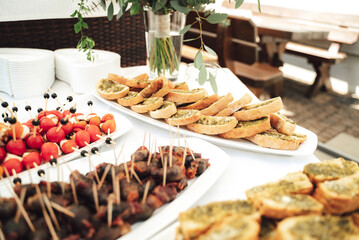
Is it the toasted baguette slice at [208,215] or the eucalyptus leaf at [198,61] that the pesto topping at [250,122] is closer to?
the eucalyptus leaf at [198,61]

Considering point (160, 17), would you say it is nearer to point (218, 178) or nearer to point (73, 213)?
point (218, 178)

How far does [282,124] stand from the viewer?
129 cm

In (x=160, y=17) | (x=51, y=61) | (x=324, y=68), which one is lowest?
(x=324, y=68)

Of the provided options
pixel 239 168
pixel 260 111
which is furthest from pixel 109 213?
pixel 260 111

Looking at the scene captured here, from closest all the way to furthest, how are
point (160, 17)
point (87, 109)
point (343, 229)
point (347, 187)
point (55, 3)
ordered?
1. point (343, 229)
2. point (347, 187)
3. point (87, 109)
4. point (160, 17)
5. point (55, 3)

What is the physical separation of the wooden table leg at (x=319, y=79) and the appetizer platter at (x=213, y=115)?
3507 mm

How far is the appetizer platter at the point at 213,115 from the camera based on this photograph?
1243mm

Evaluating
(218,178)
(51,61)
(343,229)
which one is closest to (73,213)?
(218,178)

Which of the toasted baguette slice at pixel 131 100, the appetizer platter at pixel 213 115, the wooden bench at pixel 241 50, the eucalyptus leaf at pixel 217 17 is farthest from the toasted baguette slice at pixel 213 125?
the wooden bench at pixel 241 50

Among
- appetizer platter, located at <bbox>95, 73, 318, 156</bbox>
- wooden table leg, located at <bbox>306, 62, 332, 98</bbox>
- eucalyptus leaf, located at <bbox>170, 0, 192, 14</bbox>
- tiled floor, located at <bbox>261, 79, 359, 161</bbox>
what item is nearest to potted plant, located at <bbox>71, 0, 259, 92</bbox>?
eucalyptus leaf, located at <bbox>170, 0, 192, 14</bbox>

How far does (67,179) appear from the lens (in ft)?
3.23

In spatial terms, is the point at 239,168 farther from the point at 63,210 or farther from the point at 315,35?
the point at 315,35

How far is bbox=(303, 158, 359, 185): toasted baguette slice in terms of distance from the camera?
35.5 inches

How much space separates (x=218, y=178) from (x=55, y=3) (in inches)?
63.0
